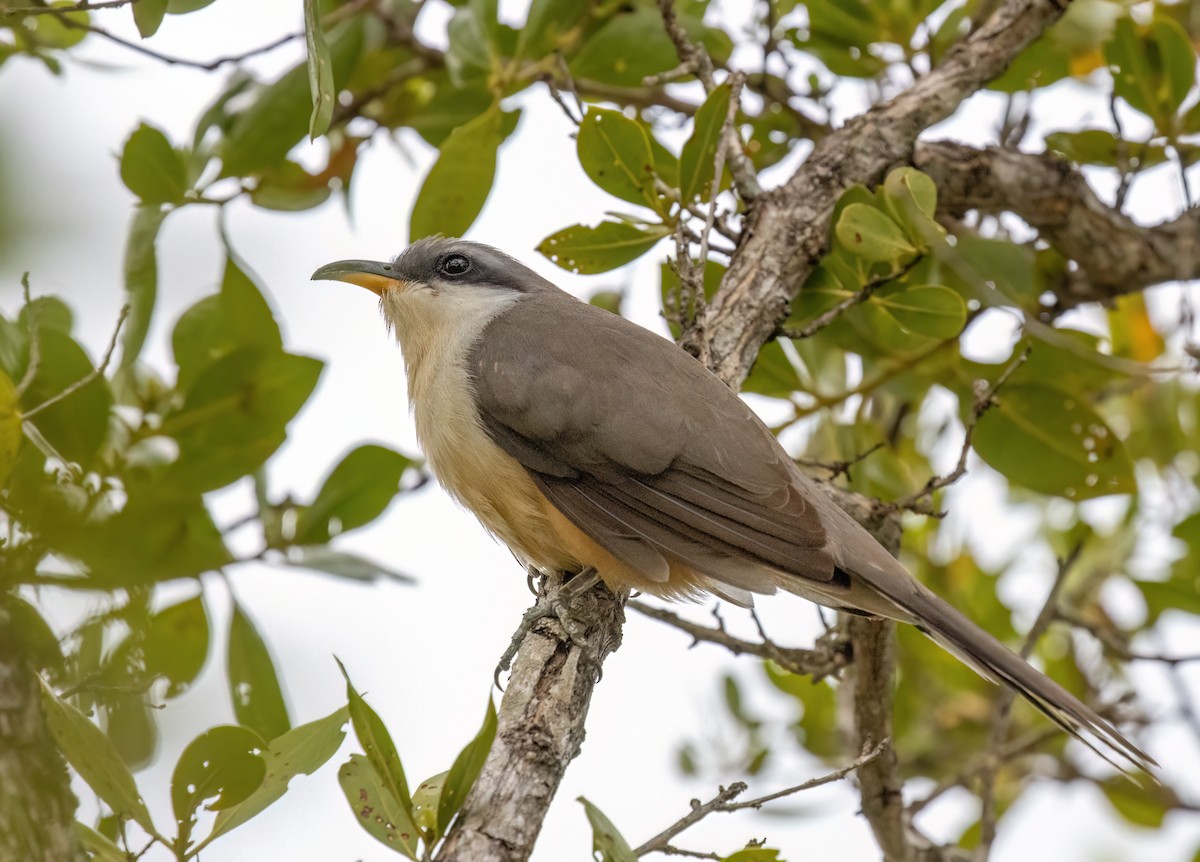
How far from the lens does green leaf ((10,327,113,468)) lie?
11.7ft

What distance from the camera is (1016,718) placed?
5730mm

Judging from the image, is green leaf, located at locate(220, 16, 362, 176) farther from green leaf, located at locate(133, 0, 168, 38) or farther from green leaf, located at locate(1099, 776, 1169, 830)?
green leaf, located at locate(1099, 776, 1169, 830)

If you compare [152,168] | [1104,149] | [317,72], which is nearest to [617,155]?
[317,72]

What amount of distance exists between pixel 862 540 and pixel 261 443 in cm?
194

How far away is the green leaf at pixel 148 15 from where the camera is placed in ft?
10.7

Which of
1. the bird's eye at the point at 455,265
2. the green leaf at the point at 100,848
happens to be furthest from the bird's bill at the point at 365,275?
the green leaf at the point at 100,848

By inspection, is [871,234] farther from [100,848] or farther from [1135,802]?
[1135,802]

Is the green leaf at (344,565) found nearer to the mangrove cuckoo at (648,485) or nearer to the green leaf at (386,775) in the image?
the mangrove cuckoo at (648,485)

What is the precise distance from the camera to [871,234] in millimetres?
3863

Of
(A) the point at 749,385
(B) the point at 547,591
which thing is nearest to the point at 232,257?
(B) the point at 547,591

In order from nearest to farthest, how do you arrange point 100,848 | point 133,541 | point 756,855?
point 133,541, point 100,848, point 756,855

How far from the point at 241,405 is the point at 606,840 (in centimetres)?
202

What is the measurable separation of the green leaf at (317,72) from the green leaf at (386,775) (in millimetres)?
1330

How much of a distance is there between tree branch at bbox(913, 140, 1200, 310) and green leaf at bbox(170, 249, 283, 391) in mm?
2434
